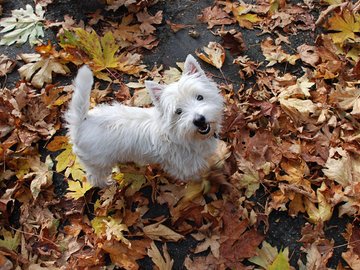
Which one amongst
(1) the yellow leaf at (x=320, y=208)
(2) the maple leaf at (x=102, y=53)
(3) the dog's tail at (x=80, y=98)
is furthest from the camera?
(2) the maple leaf at (x=102, y=53)

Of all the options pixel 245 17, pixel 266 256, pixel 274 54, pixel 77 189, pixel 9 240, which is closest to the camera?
pixel 266 256

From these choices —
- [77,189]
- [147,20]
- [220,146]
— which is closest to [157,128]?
[220,146]

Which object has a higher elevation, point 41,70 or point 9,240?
point 41,70

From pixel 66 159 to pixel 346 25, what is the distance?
3.13 metres

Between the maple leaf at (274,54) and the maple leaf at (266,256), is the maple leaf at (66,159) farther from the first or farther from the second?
the maple leaf at (274,54)

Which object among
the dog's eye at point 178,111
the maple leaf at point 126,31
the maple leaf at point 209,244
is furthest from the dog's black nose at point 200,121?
the maple leaf at point 126,31

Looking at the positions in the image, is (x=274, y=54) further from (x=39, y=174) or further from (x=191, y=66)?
(x=39, y=174)

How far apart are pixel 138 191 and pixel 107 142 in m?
0.67

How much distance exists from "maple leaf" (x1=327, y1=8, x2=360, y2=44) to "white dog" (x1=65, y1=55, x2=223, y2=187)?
1855 mm

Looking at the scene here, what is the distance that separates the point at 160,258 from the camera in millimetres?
3197

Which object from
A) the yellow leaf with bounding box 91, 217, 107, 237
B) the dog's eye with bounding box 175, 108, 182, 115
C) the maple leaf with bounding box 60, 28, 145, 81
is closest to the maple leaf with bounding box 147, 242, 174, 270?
the yellow leaf with bounding box 91, 217, 107, 237

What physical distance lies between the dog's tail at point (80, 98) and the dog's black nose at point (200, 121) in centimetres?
78

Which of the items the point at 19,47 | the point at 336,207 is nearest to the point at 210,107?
the point at 336,207

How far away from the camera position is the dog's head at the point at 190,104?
9.64 feet
